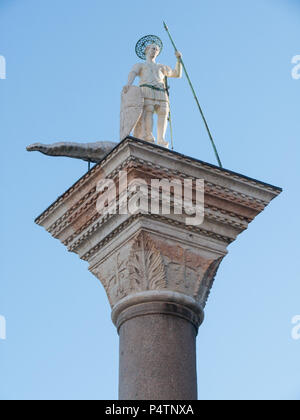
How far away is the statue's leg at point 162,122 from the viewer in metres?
14.9

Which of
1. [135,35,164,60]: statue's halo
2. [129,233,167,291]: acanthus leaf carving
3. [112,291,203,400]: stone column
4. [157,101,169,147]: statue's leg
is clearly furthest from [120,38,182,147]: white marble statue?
[112,291,203,400]: stone column

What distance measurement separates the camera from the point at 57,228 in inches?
552

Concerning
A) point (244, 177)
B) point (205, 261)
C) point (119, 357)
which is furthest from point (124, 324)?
point (244, 177)

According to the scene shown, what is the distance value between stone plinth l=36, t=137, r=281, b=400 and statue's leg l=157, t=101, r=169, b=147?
1591 mm

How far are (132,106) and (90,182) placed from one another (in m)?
1.62

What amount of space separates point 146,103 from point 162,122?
353 millimetres

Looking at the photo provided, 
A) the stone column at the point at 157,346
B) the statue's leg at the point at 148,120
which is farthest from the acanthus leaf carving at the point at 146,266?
the statue's leg at the point at 148,120

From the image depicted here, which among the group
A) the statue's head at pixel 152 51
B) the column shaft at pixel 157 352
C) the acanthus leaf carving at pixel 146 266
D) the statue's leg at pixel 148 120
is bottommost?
the column shaft at pixel 157 352

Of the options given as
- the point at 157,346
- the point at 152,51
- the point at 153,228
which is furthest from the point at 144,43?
the point at 157,346

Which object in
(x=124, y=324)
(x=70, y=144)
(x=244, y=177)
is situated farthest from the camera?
(x=70, y=144)

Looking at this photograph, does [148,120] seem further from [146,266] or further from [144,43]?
[146,266]

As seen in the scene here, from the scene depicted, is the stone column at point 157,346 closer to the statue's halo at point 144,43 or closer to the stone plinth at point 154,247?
the stone plinth at point 154,247

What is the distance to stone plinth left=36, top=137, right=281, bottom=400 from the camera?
40.4ft

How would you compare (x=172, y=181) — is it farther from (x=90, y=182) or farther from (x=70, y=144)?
(x=70, y=144)
